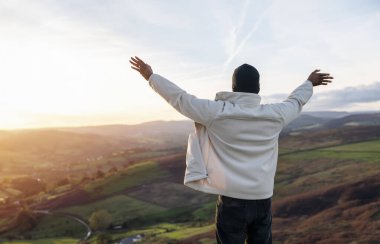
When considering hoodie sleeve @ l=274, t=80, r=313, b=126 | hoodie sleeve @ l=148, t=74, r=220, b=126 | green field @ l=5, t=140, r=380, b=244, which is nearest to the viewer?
hoodie sleeve @ l=148, t=74, r=220, b=126

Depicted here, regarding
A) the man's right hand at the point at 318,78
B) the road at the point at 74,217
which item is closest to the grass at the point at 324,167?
the road at the point at 74,217

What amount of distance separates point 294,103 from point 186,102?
1539 mm

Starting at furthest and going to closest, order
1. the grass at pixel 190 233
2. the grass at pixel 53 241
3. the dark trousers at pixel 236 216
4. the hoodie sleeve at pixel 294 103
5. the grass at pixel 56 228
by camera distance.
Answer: the grass at pixel 56 228, the grass at pixel 53 241, the grass at pixel 190 233, the hoodie sleeve at pixel 294 103, the dark trousers at pixel 236 216

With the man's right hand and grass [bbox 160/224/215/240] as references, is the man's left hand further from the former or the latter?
grass [bbox 160/224/215/240]

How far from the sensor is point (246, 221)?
4867 mm

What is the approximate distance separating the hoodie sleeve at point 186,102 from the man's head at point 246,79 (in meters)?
0.47

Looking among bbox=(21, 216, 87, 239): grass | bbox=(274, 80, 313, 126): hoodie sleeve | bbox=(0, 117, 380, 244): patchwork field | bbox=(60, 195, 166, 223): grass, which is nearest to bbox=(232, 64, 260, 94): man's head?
bbox=(274, 80, 313, 126): hoodie sleeve

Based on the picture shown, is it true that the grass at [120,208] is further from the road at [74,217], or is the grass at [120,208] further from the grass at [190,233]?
the grass at [190,233]

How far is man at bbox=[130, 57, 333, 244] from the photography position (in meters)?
4.68

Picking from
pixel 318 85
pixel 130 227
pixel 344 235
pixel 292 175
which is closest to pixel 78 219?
pixel 130 227

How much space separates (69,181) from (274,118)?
14394 cm

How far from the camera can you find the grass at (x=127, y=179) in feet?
362

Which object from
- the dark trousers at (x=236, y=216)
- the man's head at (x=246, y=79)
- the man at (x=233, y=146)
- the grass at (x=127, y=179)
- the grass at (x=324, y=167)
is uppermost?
the man's head at (x=246, y=79)

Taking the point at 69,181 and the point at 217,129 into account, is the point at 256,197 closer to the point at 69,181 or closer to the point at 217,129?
the point at 217,129
